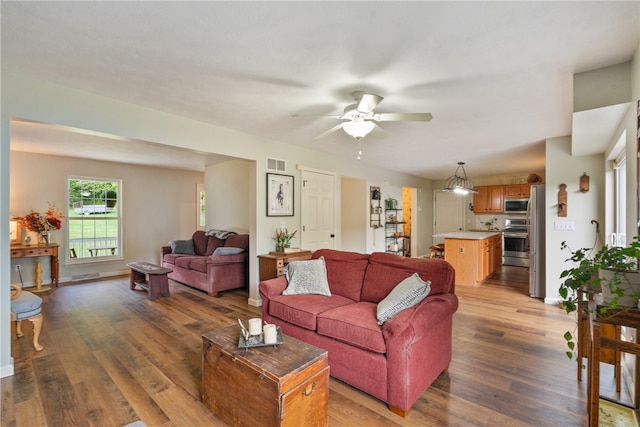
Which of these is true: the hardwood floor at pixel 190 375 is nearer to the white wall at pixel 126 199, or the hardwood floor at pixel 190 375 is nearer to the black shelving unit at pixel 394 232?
the white wall at pixel 126 199

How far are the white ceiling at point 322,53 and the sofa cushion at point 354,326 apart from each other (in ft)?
6.28

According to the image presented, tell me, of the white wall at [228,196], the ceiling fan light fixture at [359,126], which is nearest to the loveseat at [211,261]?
the white wall at [228,196]

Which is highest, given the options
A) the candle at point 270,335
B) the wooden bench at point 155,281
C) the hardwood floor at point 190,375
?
the candle at point 270,335

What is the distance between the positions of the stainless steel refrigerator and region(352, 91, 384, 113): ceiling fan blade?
369 centimetres

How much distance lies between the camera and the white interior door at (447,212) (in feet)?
29.1

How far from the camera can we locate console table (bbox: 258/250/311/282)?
4117 mm

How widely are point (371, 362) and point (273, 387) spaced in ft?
2.63

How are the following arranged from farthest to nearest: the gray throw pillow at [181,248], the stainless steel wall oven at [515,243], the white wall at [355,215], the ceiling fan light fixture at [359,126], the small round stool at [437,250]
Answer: the stainless steel wall oven at [515,243] < the white wall at [355,215] < the small round stool at [437,250] < the gray throw pillow at [181,248] < the ceiling fan light fixture at [359,126]

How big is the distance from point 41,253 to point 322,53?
590 centimetres

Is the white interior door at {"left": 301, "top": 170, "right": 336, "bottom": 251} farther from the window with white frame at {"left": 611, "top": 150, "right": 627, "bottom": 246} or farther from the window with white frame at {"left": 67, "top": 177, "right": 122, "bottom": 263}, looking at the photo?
the window with white frame at {"left": 67, "top": 177, "right": 122, "bottom": 263}

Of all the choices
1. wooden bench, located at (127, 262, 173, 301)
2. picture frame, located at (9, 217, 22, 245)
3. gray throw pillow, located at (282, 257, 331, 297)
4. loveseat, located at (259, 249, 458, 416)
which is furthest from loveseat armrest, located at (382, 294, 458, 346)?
picture frame, located at (9, 217, 22, 245)

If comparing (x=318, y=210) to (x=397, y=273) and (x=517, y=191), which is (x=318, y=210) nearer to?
(x=397, y=273)

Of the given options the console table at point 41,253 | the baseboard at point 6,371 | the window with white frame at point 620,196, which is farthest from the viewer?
the console table at point 41,253

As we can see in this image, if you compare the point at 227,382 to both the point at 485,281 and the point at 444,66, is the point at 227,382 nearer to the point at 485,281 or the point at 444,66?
the point at 444,66
